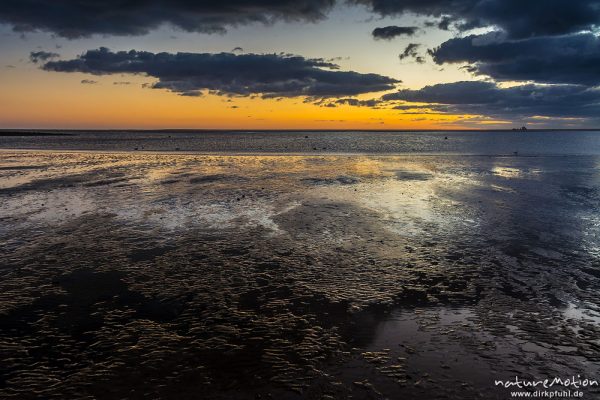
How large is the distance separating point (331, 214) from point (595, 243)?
39.9 ft

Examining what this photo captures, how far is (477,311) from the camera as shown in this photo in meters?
11.1

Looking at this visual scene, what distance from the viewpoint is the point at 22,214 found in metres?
22.6

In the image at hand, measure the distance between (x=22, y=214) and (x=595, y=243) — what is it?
90.6 feet

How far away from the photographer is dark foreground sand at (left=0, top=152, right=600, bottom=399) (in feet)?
26.8

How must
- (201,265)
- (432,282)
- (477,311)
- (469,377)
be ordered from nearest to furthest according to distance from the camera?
1. (469,377)
2. (477,311)
3. (432,282)
4. (201,265)

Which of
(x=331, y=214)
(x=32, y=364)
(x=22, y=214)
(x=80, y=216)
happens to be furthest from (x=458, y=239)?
(x=22, y=214)

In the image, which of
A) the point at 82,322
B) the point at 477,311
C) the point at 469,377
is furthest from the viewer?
the point at 477,311

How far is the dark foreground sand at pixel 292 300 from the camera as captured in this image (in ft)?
26.8

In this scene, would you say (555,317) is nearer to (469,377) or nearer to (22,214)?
(469,377)

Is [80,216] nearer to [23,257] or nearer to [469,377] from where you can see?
Answer: [23,257]

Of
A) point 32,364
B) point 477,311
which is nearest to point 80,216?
point 32,364

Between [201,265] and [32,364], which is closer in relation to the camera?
[32,364]

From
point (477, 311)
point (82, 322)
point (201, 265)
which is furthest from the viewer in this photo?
point (201, 265)

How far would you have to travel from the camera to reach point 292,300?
38.3ft
